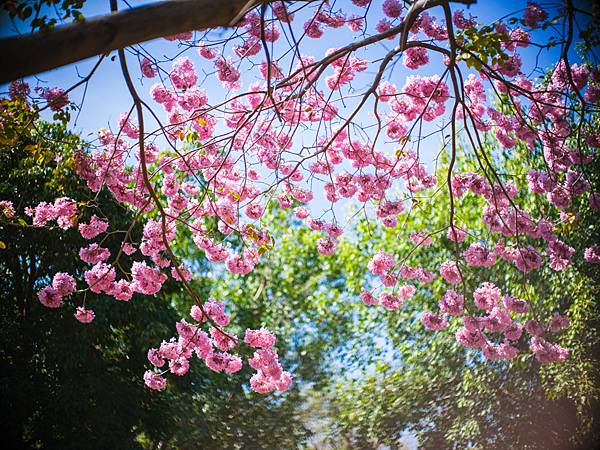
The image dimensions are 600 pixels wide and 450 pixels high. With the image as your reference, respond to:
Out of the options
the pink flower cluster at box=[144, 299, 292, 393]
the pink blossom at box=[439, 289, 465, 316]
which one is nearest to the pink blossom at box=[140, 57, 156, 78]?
the pink flower cluster at box=[144, 299, 292, 393]

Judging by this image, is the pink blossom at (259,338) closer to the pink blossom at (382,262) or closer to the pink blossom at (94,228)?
the pink blossom at (382,262)

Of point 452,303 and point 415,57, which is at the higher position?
point 415,57

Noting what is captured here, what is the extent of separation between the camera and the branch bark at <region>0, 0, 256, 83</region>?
1.10 metres

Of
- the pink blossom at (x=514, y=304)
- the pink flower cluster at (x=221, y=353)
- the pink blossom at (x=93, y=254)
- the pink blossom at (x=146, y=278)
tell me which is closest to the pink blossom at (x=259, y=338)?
the pink flower cluster at (x=221, y=353)

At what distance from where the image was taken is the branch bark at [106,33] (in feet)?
3.62

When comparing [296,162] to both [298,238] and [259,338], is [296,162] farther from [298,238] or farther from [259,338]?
[298,238]

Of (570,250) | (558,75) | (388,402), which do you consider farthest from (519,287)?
(558,75)

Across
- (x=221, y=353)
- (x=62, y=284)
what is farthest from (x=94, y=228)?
(x=221, y=353)

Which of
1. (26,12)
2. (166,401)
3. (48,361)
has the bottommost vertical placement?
(26,12)

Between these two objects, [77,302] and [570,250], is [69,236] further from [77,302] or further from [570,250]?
[570,250]

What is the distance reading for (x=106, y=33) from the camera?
1.19 metres

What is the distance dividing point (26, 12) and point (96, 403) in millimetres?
→ 4653

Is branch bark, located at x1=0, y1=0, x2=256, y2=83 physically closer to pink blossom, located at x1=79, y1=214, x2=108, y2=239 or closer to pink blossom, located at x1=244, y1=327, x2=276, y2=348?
pink blossom, located at x1=244, y1=327, x2=276, y2=348

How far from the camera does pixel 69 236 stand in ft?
18.3
